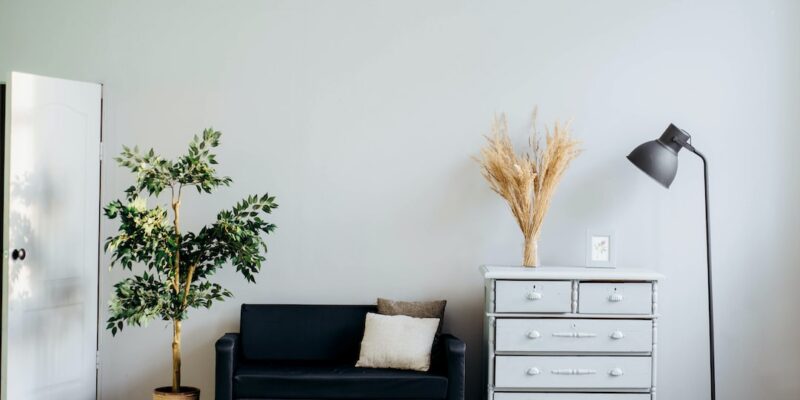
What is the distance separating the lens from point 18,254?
14.9 ft

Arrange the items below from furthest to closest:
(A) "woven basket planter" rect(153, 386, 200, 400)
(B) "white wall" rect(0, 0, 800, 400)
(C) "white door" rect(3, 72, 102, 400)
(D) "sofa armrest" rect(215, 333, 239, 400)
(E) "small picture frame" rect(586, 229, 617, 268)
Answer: (B) "white wall" rect(0, 0, 800, 400) < (E) "small picture frame" rect(586, 229, 617, 268) < (A) "woven basket planter" rect(153, 386, 200, 400) < (C) "white door" rect(3, 72, 102, 400) < (D) "sofa armrest" rect(215, 333, 239, 400)

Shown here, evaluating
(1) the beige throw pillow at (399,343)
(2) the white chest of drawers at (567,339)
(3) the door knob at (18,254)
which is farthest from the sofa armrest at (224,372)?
(2) the white chest of drawers at (567,339)

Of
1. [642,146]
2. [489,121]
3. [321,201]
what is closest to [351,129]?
[321,201]

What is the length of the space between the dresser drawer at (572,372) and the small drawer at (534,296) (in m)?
0.25

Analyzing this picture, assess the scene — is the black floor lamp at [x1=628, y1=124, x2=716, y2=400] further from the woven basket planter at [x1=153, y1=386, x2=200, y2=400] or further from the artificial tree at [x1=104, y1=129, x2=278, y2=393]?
the woven basket planter at [x1=153, y1=386, x2=200, y2=400]

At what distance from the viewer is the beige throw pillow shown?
4.61m

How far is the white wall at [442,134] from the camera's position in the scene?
5133mm

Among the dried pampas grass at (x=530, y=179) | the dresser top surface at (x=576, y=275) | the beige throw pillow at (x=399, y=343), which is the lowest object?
the beige throw pillow at (x=399, y=343)

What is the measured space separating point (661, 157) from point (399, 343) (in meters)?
1.75

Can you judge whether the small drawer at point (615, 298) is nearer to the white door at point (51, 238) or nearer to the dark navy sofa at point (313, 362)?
the dark navy sofa at point (313, 362)

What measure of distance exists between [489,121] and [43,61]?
262 cm

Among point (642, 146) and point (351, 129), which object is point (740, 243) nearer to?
point (642, 146)

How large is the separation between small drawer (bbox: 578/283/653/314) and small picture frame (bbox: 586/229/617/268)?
0.37 metres

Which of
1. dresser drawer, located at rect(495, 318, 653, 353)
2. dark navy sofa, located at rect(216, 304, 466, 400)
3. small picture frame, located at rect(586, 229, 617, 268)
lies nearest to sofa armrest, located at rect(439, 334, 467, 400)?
dark navy sofa, located at rect(216, 304, 466, 400)
